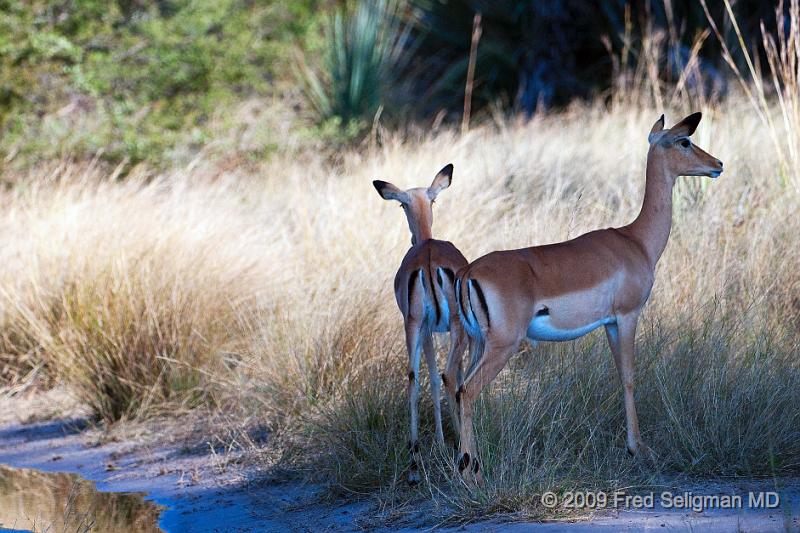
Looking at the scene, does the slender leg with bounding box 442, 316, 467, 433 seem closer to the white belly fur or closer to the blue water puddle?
the white belly fur

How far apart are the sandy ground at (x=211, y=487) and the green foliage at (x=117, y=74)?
18.3 feet

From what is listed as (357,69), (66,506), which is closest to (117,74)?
(357,69)

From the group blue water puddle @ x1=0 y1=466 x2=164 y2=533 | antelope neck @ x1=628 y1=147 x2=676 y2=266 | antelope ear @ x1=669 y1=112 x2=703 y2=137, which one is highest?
antelope ear @ x1=669 y1=112 x2=703 y2=137

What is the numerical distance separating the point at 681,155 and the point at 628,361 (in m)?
1.03

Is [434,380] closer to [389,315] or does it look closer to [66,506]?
[389,315]

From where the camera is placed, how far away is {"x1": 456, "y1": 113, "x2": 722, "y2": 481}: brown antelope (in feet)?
14.2

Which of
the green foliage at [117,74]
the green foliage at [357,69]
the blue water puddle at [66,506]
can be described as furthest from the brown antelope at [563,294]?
the green foliage at [357,69]

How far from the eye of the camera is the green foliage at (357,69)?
49.1 feet

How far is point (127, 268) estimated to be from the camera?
7215 millimetres

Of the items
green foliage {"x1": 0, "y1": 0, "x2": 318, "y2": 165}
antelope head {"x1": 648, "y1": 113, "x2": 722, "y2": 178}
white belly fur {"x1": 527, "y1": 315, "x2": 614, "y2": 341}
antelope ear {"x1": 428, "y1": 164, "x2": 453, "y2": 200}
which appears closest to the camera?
white belly fur {"x1": 527, "y1": 315, "x2": 614, "y2": 341}

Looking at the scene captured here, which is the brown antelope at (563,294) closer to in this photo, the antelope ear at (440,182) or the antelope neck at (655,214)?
the antelope neck at (655,214)

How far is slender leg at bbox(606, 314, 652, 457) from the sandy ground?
0.97ft

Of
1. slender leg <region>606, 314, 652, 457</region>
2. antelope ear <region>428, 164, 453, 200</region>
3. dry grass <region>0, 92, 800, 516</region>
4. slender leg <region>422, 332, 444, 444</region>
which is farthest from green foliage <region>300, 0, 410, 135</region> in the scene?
slender leg <region>606, 314, 652, 457</region>

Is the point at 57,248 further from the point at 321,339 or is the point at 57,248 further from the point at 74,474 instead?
the point at 321,339
